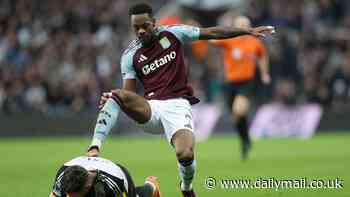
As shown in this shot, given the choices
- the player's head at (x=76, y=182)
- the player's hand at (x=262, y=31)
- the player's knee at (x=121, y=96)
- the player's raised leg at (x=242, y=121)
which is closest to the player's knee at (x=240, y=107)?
the player's raised leg at (x=242, y=121)

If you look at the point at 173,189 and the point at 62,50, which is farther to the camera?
the point at 62,50

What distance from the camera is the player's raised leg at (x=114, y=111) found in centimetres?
907

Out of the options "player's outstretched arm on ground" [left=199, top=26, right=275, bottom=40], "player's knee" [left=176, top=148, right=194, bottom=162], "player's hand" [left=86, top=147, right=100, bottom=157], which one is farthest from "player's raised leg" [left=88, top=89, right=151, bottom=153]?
"player's outstretched arm on ground" [left=199, top=26, right=275, bottom=40]

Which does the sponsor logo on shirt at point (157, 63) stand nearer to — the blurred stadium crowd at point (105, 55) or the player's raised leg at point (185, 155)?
the player's raised leg at point (185, 155)

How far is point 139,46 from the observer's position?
1037cm

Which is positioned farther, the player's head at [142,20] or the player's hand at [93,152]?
the player's head at [142,20]

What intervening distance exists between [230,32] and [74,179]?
3.00 m

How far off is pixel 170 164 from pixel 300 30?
965cm

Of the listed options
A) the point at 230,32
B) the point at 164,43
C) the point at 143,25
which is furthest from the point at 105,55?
the point at 230,32

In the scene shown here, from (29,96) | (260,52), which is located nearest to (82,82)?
(29,96)

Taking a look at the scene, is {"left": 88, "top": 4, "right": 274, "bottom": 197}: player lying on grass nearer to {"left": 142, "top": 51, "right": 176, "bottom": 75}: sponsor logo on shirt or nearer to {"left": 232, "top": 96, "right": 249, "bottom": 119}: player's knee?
{"left": 142, "top": 51, "right": 176, "bottom": 75}: sponsor logo on shirt

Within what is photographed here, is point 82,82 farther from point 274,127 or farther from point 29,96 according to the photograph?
point 274,127

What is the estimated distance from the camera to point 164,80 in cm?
1031

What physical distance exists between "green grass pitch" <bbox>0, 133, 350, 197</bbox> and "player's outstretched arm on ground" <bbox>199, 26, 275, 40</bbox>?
2.09 meters
